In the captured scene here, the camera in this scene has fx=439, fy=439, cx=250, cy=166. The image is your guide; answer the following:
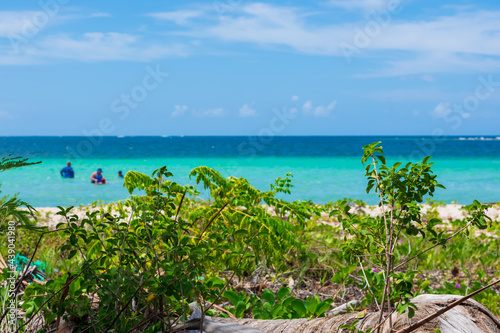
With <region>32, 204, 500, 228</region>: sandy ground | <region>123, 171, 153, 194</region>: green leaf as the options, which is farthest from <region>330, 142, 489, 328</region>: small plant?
<region>32, 204, 500, 228</region>: sandy ground

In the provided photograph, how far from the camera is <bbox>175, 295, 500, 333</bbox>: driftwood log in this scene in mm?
1958

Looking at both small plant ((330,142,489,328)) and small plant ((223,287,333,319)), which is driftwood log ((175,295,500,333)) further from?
small plant ((223,287,333,319))

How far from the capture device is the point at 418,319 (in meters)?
1.97

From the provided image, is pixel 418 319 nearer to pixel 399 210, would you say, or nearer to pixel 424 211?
pixel 399 210

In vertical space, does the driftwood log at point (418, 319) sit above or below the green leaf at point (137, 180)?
below

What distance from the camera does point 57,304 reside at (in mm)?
1991

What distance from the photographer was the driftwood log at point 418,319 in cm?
196

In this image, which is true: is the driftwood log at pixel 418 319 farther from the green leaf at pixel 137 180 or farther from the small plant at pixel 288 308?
the green leaf at pixel 137 180

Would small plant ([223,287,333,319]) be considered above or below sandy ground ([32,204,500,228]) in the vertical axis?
above

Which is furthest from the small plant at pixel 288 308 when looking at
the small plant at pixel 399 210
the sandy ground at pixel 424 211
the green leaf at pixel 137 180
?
the sandy ground at pixel 424 211

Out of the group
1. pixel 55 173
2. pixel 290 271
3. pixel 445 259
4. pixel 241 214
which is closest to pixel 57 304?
pixel 241 214

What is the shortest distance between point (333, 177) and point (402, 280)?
999 inches

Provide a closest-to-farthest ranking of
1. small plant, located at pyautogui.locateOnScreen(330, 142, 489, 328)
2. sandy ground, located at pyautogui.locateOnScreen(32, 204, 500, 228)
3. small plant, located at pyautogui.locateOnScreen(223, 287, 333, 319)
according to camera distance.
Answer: small plant, located at pyautogui.locateOnScreen(330, 142, 489, 328), small plant, located at pyautogui.locateOnScreen(223, 287, 333, 319), sandy ground, located at pyautogui.locateOnScreen(32, 204, 500, 228)

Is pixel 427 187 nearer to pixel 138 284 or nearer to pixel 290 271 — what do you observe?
pixel 138 284
